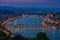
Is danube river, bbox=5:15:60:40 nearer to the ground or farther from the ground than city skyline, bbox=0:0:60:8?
nearer to the ground

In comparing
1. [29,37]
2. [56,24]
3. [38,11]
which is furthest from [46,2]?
[29,37]

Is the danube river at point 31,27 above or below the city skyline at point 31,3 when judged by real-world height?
below

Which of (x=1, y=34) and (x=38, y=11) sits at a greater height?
(x=38, y=11)

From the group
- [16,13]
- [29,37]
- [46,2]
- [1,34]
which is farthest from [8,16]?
[46,2]

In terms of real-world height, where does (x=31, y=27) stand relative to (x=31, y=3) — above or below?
below

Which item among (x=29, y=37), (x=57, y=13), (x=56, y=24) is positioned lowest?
(x=29, y=37)

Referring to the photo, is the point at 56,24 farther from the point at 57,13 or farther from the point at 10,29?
the point at 10,29
